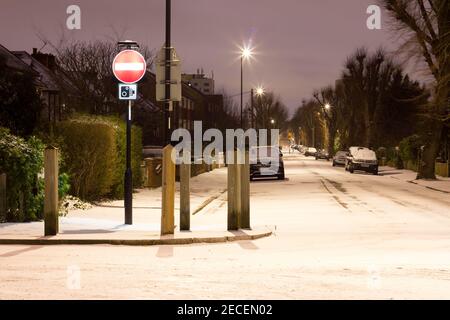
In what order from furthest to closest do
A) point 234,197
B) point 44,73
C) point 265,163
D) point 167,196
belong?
1. point 44,73
2. point 265,163
3. point 234,197
4. point 167,196

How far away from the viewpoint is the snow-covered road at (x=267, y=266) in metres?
7.45

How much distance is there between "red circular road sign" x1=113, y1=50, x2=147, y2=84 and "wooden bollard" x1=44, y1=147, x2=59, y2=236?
97.6 inches

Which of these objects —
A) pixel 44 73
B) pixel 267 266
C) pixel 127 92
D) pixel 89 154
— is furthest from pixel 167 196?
pixel 44 73

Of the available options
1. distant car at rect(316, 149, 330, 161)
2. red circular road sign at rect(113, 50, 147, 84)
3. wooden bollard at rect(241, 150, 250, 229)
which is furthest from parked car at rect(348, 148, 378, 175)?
distant car at rect(316, 149, 330, 161)

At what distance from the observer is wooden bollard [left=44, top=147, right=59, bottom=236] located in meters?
12.1

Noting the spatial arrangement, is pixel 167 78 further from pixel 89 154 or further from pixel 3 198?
pixel 89 154

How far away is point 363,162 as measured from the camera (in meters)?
46.4

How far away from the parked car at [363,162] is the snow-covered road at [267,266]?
31.0 m

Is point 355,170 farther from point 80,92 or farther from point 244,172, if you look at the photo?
point 244,172

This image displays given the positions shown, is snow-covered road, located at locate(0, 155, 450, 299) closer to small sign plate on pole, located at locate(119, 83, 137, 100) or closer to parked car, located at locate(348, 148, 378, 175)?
small sign plate on pole, located at locate(119, 83, 137, 100)

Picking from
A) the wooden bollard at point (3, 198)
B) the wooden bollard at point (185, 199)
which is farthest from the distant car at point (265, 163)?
the wooden bollard at point (185, 199)

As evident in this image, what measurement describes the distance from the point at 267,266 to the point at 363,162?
125ft
